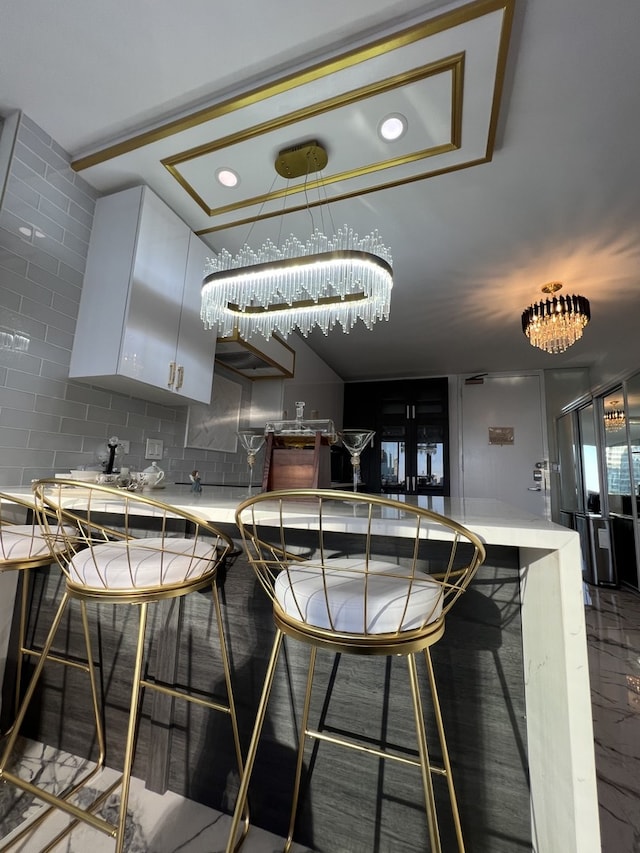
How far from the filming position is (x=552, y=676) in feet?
2.80

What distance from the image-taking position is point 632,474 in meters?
3.76

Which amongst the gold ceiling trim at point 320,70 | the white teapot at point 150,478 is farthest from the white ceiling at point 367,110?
the white teapot at point 150,478

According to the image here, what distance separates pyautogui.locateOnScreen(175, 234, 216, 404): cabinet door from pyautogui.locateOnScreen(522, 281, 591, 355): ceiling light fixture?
2386 mm

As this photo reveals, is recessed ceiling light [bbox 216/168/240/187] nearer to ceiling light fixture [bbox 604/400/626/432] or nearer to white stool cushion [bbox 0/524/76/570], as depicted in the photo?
white stool cushion [bbox 0/524/76/570]

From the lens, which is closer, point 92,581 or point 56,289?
point 92,581

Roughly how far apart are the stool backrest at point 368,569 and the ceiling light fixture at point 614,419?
13.3 ft

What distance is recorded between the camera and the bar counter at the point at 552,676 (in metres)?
0.74

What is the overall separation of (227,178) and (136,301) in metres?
0.77

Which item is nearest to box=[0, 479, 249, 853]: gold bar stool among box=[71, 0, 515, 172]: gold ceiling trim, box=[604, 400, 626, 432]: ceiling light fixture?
box=[71, 0, 515, 172]: gold ceiling trim

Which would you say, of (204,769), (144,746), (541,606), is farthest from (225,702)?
(541,606)

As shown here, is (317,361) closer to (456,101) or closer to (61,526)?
(456,101)

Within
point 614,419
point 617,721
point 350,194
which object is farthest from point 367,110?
point 614,419

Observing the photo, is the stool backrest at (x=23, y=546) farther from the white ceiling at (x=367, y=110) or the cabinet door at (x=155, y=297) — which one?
the white ceiling at (x=367, y=110)

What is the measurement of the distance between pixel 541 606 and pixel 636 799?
1125mm
